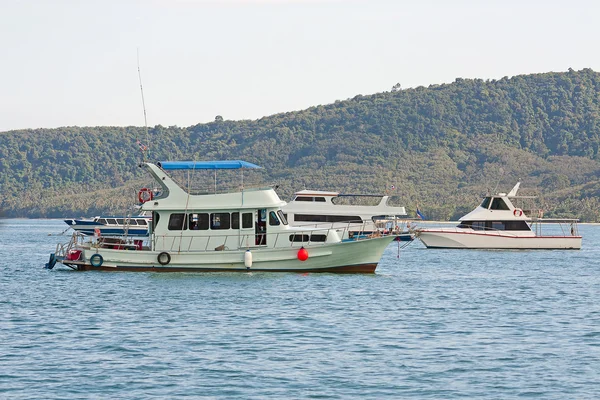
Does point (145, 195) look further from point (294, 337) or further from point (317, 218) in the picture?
point (317, 218)

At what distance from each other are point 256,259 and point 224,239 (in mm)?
1627

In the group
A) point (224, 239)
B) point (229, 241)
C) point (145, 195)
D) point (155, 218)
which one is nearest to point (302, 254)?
point (229, 241)

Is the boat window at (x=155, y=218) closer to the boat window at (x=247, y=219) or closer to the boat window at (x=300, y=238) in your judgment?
the boat window at (x=247, y=219)

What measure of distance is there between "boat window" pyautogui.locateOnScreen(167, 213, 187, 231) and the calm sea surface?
2.18 m

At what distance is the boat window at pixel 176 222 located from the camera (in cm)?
4169

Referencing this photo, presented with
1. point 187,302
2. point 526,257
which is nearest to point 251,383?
point 187,302

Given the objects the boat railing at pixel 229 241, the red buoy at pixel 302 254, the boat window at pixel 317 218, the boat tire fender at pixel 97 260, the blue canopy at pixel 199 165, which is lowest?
the boat tire fender at pixel 97 260

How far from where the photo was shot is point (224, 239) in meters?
41.5

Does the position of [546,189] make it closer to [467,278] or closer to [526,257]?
[526,257]

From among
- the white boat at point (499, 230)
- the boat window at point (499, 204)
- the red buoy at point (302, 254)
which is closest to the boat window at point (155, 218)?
the red buoy at point (302, 254)

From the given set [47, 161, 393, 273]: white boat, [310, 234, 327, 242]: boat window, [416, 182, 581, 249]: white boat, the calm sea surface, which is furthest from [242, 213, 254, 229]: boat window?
[416, 182, 581, 249]: white boat

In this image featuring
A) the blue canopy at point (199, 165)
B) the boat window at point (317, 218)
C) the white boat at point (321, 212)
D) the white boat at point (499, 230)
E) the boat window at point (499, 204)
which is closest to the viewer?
the blue canopy at point (199, 165)

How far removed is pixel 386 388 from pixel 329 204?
177 feet

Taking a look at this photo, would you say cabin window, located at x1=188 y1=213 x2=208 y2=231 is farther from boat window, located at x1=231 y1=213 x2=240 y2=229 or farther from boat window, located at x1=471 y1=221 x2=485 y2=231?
boat window, located at x1=471 y1=221 x2=485 y2=231
